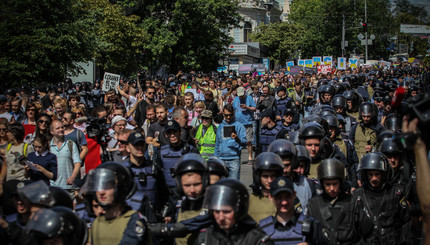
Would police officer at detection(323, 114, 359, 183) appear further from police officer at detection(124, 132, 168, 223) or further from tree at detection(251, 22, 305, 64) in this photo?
tree at detection(251, 22, 305, 64)

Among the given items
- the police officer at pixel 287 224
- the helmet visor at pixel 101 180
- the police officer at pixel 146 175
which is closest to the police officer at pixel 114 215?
the helmet visor at pixel 101 180

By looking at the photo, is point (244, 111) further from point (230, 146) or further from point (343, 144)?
point (343, 144)

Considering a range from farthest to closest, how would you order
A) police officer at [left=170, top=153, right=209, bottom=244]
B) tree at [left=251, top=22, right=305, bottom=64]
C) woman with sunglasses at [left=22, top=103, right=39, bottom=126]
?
1. tree at [left=251, top=22, right=305, bottom=64]
2. woman with sunglasses at [left=22, top=103, right=39, bottom=126]
3. police officer at [left=170, top=153, right=209, bottom=244]

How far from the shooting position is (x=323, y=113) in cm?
922

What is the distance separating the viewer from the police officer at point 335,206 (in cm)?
516

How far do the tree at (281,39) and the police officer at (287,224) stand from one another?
66294 mm

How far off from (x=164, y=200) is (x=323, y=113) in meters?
3.92

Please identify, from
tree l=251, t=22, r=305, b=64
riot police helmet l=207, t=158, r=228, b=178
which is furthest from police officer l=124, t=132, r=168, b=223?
tree l=251, t=22, r=305, b=64

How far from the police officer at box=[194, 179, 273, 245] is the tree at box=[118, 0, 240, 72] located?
3414 cm

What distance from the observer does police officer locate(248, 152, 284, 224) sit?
16.6 feet

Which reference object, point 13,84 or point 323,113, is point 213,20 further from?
point 323,113

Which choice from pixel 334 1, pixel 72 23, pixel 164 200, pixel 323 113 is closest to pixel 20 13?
pixel 72 23

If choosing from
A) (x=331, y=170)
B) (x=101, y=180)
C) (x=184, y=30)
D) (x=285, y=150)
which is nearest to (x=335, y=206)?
(x=331, y=170)

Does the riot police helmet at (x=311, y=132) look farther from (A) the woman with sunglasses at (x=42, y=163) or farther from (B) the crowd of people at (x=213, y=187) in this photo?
(A) the woman with sunglasses at (x=42, y=163)
